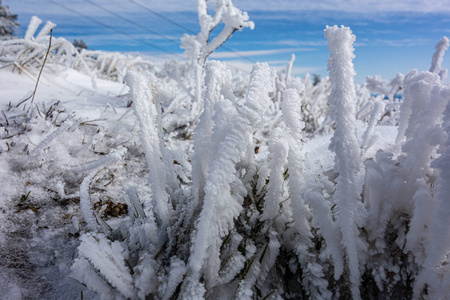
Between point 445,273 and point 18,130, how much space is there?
2.17 m

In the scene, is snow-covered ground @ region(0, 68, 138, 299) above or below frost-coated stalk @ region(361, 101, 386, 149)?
below

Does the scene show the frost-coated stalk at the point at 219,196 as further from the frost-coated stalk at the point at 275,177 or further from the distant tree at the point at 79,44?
the distant tree at the point at 79,44

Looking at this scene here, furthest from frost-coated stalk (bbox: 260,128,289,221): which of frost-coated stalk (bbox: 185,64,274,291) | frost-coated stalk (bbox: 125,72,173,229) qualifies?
frost-coated stalk (bbox: 125,72,173,229)

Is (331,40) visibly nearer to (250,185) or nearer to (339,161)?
(339,161)

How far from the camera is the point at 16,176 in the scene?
153 cm

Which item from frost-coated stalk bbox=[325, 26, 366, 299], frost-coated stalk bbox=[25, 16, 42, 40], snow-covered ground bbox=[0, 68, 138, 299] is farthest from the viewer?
frost-coated stalk bbox=[25, 16, 42, 40]

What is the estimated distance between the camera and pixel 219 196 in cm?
73

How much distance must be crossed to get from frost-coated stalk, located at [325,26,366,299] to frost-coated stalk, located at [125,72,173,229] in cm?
50

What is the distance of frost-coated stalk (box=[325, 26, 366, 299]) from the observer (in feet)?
2.47

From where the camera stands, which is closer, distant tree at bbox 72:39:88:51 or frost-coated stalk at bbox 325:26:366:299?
frost-coated stalk at bbox 325:26:366:299

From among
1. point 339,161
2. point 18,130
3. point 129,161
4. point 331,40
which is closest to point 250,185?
point 339,161

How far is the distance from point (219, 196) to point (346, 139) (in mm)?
344

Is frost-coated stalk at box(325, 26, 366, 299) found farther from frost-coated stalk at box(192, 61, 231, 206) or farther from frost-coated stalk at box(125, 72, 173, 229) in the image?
frost-coated stalk at box(125, 72, 173, 229)

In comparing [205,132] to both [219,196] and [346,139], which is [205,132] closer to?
[219,196]
